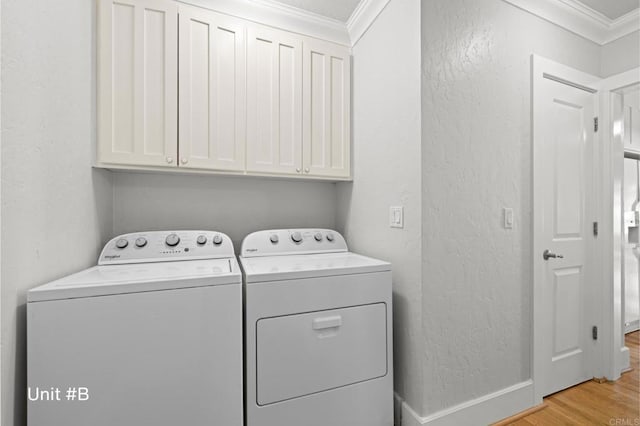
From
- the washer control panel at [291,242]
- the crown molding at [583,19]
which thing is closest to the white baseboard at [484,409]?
the washer control panel at [291,242]

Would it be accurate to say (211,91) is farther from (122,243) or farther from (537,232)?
(537,232)

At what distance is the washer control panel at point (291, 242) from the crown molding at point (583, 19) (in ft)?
5.95

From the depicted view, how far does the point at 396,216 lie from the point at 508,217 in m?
0.69

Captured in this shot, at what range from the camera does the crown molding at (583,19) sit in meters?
1.70

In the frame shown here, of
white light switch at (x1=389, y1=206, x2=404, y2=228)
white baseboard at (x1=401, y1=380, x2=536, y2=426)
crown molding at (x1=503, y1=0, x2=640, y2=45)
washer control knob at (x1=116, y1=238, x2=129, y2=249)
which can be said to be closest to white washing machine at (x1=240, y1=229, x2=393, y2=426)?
white baseboard at (x1=401, y1=380, x2=536, y2=426)

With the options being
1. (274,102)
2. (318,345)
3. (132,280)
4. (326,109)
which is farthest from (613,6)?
(132,280)

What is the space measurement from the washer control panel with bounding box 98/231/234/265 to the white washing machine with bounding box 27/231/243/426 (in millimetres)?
286

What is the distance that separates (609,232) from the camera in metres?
1.93

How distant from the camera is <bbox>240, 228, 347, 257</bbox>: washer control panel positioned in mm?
1783

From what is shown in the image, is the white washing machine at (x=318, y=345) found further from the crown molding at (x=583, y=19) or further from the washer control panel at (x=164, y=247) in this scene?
the crown molding at (x=583, y=19)

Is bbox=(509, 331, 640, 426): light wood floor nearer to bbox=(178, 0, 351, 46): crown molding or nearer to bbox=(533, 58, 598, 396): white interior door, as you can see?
bbox=(533, 58, 598, 396): white interior door

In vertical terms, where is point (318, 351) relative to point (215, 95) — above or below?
below

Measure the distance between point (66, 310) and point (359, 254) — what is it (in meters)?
1.51

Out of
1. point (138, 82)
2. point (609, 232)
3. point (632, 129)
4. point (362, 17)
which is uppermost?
point (362, 17)
